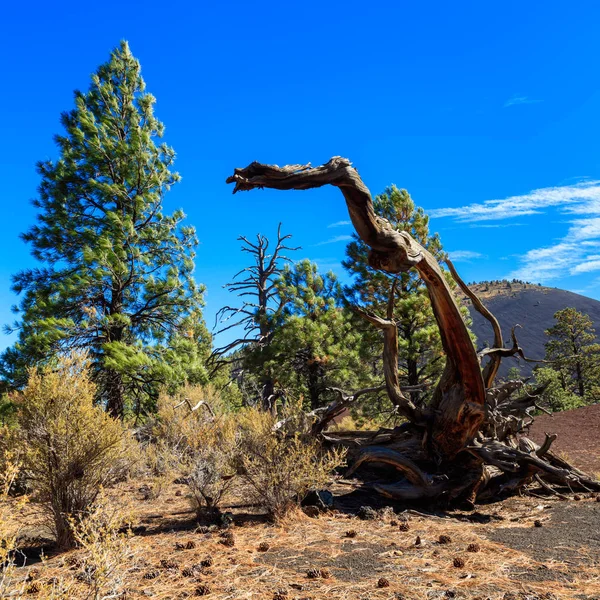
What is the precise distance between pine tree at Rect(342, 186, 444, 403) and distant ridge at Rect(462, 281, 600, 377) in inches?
2961

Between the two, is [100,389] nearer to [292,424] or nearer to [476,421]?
[292,424]

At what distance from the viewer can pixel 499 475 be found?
23.1 feet

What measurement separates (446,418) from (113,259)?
31.8ft

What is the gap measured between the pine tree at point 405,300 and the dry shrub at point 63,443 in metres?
9.46

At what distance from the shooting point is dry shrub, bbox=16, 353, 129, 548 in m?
4.77

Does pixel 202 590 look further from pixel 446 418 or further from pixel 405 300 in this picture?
pixel 405 300

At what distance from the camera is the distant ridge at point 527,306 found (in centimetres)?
8803

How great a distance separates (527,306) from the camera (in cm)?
9700

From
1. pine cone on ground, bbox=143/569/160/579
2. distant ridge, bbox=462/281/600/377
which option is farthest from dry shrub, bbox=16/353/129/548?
distant ridge, bbox=462/281/600/377

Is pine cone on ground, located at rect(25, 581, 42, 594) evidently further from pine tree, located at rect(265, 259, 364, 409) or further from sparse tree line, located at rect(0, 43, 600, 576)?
pine tree, located at rect(265, 259, 364, 409)

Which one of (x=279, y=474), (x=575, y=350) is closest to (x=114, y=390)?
(x=279, y=474)

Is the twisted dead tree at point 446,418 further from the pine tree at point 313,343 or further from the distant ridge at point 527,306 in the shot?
the distant ridge at point 527,306

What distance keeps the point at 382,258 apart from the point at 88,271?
952cm

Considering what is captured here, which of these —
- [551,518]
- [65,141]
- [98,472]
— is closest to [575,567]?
[551,518]
